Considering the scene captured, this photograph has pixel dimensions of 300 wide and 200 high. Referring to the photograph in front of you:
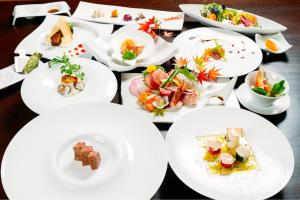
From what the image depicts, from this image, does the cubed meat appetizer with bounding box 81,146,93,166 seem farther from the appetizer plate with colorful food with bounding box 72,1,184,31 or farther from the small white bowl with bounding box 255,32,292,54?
the small white bowl with bounding box 255,32,292,54

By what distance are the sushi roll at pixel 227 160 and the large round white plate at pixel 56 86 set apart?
1.65 ft

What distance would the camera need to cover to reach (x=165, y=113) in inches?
56.4

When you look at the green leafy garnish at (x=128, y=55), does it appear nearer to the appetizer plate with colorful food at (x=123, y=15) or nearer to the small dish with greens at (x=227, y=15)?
the appetizer plate with colorful food at (x=123, y=15)

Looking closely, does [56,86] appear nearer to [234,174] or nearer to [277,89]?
[234,174]

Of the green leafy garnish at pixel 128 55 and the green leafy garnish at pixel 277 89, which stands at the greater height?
the green leafy garnish at pixel 277 89

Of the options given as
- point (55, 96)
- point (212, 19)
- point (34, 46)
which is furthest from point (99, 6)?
point (55, 96)

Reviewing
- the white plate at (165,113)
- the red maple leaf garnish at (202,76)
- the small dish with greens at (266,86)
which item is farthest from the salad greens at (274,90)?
the red maple leaf garnish at (202,76)

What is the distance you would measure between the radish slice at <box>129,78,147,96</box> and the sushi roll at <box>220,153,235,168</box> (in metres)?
0.46

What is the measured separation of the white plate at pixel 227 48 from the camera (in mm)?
1718

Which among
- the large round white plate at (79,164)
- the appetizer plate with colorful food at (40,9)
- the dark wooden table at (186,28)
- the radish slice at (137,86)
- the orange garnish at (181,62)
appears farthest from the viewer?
the appetizer plate with colorful food at (40,9)

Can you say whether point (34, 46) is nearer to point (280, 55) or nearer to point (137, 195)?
point (137, 195)

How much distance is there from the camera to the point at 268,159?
4.23ft

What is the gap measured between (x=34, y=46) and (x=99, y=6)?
53cm

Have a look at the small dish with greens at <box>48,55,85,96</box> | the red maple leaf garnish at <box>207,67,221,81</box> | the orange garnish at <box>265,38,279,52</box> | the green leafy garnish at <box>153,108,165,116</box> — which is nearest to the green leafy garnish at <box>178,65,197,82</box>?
the red maple leaf garnish at <box>207,67,221,81</box>
